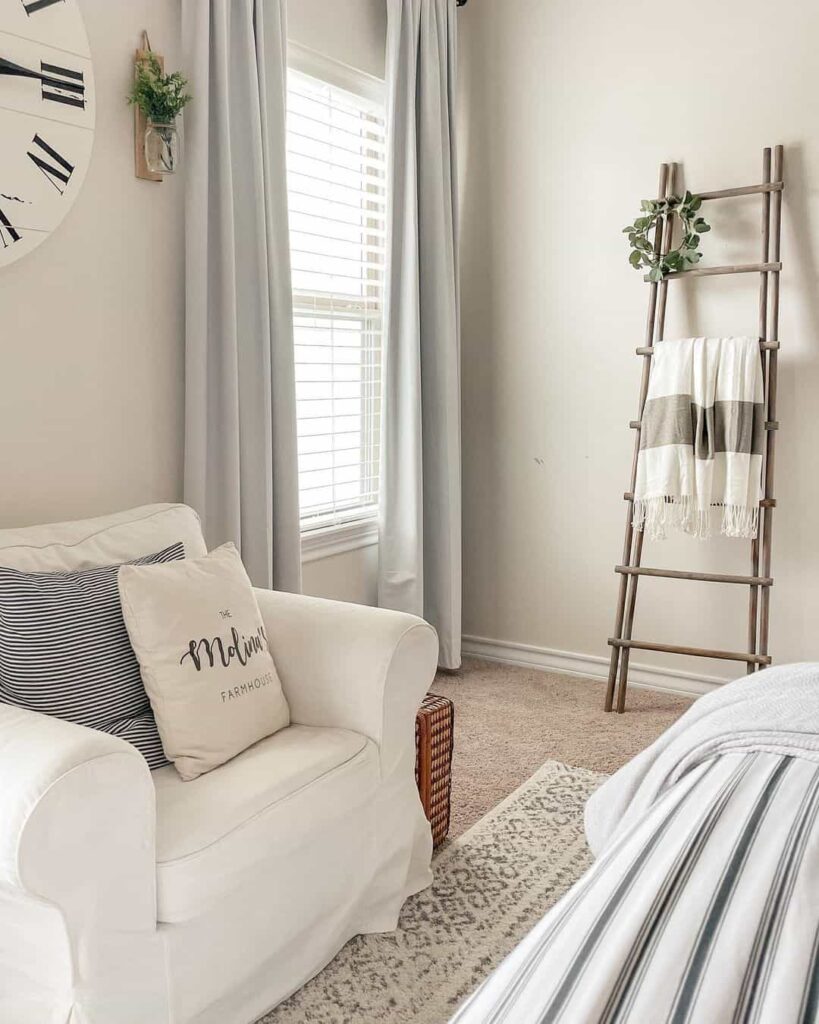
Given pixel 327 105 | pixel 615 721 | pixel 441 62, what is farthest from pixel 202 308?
pixel 615 721

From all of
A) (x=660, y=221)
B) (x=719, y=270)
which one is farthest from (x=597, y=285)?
(x=719, y=270)

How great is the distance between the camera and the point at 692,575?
3475 mm

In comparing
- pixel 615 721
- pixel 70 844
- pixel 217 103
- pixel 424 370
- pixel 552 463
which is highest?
pixel 217 103

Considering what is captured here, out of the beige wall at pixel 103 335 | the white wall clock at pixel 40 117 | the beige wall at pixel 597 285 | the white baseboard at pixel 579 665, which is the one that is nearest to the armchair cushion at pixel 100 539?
the beige wall at pixel 103 335

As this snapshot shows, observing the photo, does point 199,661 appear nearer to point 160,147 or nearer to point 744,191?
point 160,147

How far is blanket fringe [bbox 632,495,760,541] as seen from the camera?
329 cm

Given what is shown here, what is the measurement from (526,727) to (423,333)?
1513mm

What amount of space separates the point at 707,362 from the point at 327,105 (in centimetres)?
158

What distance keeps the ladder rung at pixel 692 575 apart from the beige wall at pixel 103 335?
1.62m

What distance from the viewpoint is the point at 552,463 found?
12.9 ft

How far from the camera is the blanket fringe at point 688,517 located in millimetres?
3289

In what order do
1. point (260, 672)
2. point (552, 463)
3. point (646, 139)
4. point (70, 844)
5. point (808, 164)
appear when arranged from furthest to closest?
point (552, 463) → point (646, 139) → point (808, 164) → point (260, 672) → point (70, 844)

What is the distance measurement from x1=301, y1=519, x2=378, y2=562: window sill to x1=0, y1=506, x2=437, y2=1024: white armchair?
103 cm

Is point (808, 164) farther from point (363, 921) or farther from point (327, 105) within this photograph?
point (363, 921)
